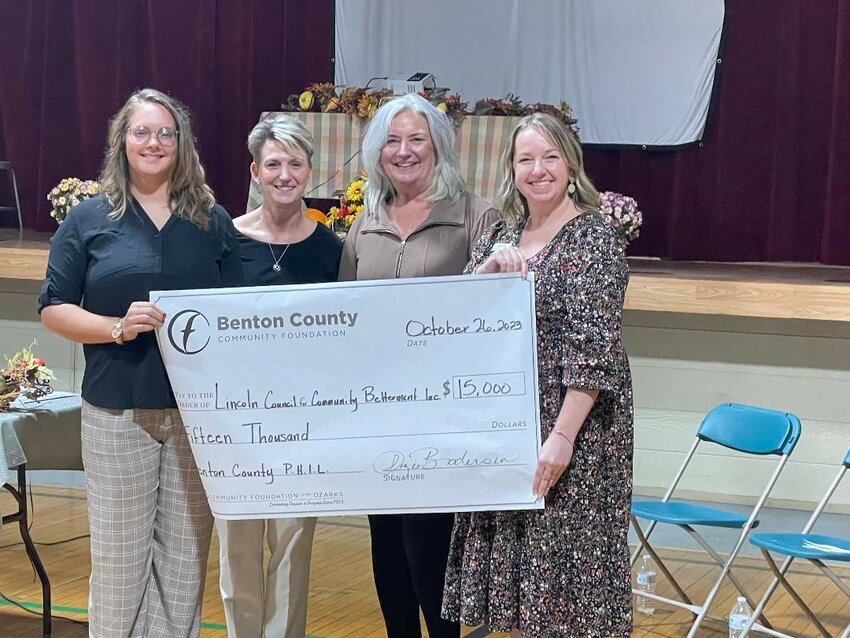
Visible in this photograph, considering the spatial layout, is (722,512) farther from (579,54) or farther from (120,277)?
(579,54)

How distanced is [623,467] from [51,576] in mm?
2819

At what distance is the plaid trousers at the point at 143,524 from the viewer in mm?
2859

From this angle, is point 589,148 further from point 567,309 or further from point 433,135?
point 567,309

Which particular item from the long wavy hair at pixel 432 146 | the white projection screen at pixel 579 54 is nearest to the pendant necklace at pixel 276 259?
the long wavy hair at pixel 432 146

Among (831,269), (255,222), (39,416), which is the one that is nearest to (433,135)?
(255,222)

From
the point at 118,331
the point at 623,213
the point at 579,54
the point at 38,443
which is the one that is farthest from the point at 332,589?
the point at 579,54

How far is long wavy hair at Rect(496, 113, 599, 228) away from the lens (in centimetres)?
261

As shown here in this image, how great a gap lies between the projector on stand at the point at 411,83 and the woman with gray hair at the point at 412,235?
164 inches

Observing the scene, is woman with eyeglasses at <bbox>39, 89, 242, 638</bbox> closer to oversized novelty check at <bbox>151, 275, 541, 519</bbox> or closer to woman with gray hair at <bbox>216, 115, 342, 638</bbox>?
oversized novelty check at <bbox>151, 275, 541, 519</bbox>

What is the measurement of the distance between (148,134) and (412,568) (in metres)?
1.32

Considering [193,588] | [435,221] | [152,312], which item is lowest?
[193,588]

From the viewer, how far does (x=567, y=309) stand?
8.36 feet

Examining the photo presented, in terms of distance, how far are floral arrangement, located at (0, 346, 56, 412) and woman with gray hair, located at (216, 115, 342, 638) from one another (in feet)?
3.34

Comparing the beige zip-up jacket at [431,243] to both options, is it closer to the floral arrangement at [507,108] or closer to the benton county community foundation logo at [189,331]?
the benton county community foundation logo at [189,331]
